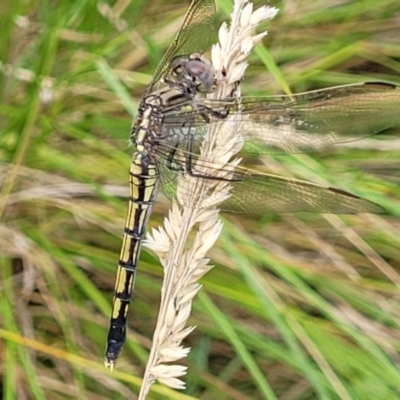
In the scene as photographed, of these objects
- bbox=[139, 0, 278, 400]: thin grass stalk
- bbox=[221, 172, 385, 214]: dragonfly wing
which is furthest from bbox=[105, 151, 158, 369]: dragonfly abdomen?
bbox=[139, 0, 278, 400]: thin grass stalk

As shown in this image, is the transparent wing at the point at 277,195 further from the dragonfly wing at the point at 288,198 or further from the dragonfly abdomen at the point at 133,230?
the dragonfly abdomen at the point at 133,230

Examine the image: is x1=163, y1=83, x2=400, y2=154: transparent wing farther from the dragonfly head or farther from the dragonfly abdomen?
the dragonfly abdomen

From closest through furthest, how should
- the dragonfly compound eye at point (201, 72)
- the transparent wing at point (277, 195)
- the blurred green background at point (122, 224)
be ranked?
the transparent wing at point (277, 195) < the dragonfly compound eye at point (201, 72) < the blurred green background at point (122, 224)

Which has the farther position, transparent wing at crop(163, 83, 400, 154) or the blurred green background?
the blurred green background

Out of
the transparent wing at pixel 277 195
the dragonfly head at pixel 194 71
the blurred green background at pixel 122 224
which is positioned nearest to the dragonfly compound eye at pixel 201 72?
the dragonfly head at pixel 194 71

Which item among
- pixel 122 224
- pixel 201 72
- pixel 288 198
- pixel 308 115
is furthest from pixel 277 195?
pixel 122 224

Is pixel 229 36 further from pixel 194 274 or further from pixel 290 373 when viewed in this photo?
pixel 290 373
